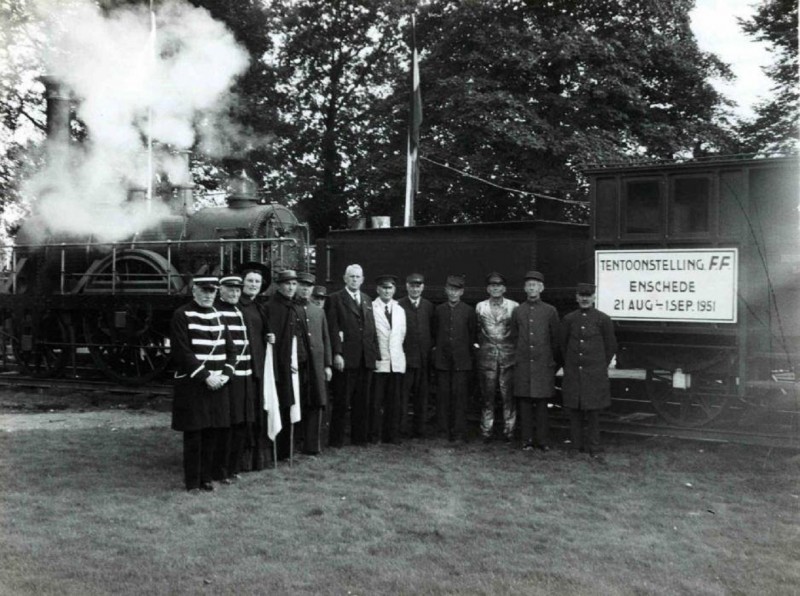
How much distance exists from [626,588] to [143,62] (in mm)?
14914

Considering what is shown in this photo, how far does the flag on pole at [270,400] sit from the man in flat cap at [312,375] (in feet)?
2.33

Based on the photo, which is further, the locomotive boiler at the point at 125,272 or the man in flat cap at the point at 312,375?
the locomotive boiler at the point at 125,272

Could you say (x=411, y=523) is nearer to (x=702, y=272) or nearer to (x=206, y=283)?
(x=206, y=283)

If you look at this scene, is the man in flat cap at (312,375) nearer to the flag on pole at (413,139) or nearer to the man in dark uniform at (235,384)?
the man in dark uniform at (235,384)

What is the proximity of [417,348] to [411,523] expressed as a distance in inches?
140

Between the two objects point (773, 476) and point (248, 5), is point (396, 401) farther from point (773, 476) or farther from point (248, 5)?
point (248, 5)

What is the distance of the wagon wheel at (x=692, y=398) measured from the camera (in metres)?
9.07

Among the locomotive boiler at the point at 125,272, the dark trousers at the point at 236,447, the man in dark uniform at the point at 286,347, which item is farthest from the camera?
the locomotive boiler at the point at 125,272

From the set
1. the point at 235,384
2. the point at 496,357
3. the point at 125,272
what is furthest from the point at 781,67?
the point at 235,384

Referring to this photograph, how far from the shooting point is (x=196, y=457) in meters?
6.82

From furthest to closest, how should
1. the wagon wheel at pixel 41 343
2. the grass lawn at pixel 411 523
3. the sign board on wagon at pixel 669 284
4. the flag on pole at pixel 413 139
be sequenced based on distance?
the flag on pole at pixel 413 139 → the wagon wheel at pixel 41 343 → the sign board on wagon at pixel 669 284 → the grass lawn at pixel 411 523

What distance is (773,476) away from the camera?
7324 mm

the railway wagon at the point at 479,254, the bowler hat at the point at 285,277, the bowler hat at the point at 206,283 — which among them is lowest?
the bowler hat at the point at 206,283

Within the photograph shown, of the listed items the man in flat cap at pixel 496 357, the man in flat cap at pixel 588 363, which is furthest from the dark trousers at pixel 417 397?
the man in flat cap at pixel 588 363
